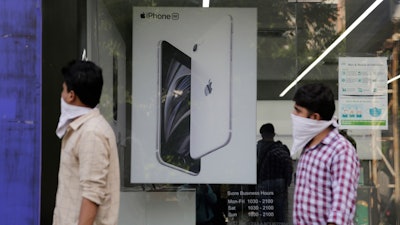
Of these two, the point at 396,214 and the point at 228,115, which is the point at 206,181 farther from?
the point at 396,214

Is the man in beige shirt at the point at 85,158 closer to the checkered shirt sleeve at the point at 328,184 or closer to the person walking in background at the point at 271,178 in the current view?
the checkered shirt sleeve at the point at 328,184

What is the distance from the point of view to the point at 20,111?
14.3ft

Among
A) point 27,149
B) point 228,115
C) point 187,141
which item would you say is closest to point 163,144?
point 187,141

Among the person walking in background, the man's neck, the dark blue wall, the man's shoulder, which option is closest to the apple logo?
the person walking in background

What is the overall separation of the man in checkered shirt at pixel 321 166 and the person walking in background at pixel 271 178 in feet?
6.72

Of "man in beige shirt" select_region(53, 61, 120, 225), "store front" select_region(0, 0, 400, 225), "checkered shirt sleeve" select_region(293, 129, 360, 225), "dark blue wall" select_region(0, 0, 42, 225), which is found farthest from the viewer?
"store front" select_region(0, 0, 400, 225)

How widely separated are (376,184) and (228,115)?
5.57 feet

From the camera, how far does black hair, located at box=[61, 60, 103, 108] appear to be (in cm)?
286

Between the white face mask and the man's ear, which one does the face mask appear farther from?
the white face mask

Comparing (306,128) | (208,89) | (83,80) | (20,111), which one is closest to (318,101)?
(306,128)

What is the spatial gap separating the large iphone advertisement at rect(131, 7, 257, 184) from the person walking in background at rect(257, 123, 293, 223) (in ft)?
0.33

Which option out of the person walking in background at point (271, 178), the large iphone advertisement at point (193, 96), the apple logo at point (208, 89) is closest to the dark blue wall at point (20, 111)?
the large iphone advertisement at point (193, 96)

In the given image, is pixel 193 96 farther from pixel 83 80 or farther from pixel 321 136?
pixel 83 80

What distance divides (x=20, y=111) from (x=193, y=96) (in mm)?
1670
